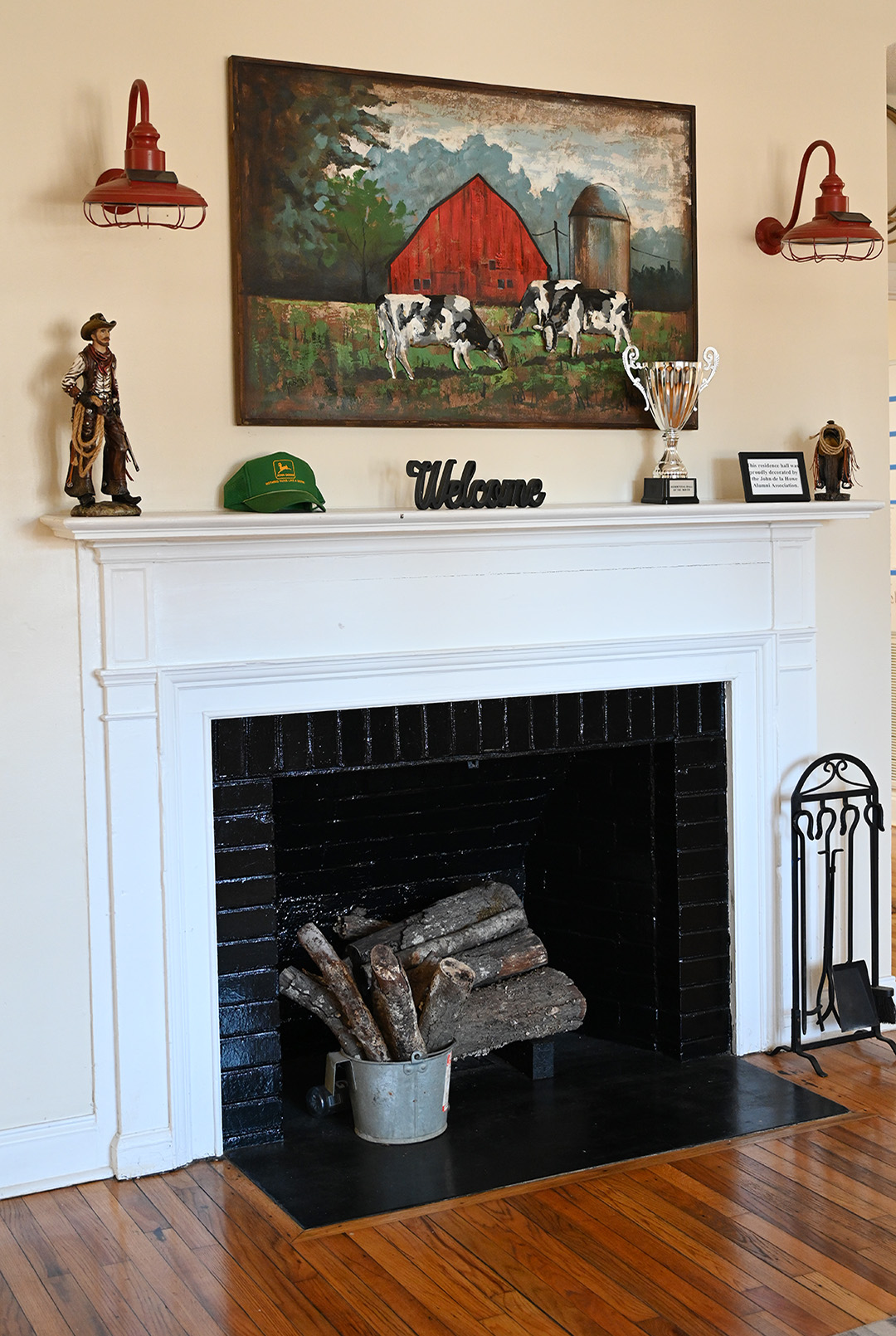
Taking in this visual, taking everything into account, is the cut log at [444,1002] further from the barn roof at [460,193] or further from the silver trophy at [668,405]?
the barn roof at [460,193]

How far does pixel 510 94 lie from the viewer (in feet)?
11.0

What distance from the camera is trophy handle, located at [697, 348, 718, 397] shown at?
3.58 m

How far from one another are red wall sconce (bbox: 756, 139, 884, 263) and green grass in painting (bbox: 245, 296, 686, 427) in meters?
0.34

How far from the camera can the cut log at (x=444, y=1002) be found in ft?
10.5

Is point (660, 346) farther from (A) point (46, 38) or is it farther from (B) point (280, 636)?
(A) point (46, 38)

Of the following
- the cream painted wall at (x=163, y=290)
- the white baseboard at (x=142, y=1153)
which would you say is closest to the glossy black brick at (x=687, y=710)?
the cream painted wall at (x=163, y=290)

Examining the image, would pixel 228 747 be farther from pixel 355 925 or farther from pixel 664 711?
pixel 664 711

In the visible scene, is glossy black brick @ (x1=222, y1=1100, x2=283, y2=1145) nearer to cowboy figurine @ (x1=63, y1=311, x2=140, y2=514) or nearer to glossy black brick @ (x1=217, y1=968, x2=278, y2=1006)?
glossy black brick @ (x1=217, y1=968, x2=278, y2=1006)

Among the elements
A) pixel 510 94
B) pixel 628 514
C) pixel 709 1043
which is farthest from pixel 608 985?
pixel 510 94

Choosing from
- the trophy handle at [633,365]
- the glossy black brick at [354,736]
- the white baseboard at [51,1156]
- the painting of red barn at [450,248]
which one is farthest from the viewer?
the trophy handle at [633,365]

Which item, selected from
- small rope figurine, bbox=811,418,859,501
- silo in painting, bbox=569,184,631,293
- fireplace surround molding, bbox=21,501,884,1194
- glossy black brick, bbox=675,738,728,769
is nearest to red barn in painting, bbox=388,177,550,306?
silo in painting, bbox=569,184,631,293

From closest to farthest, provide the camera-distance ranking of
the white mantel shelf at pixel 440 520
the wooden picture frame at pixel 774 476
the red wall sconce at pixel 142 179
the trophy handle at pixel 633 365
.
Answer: the red wall sconce at pixel 142 179, the white mantel shelf at pixel 440 520, the trophy handle at pixel 633 365, the wooden picture frame at pixel 774 476

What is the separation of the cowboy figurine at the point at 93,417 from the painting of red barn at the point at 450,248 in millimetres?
328

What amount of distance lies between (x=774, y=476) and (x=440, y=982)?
5.18 feet
